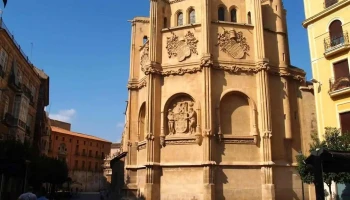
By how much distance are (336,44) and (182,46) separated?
10120 millimetres

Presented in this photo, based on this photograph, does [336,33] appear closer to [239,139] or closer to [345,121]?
[345,121]

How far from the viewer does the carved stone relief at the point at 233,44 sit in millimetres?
24438

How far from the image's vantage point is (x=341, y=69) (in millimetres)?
18594

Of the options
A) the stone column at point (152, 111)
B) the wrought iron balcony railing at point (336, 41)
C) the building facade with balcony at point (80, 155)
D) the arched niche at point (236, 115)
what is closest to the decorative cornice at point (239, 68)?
the arched niche at point (236, 115)

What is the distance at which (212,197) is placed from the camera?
21203 mm

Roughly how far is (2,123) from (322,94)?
68.7ft

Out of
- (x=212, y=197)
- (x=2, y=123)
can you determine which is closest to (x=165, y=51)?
(x=212, y=197)

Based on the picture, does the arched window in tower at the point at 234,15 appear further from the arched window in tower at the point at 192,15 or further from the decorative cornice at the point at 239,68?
the decorative cornice at the point at 239,68

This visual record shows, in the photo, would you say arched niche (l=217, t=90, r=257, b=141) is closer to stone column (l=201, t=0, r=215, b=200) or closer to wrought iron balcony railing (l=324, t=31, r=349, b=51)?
stone column (l=201, t=0, r=215, b=200)

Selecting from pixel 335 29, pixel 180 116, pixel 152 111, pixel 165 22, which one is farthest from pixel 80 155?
pixel 335 29

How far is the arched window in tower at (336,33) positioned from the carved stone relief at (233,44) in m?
6.42

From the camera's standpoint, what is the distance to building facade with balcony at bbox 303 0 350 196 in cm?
1811

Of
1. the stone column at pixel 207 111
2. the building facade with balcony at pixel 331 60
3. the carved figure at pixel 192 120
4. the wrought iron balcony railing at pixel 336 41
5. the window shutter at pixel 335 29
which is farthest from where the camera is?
the carved figure at pixel 192 120

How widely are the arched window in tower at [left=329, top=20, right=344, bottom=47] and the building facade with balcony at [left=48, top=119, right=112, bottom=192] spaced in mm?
59996
